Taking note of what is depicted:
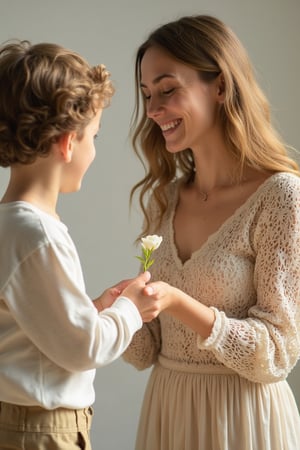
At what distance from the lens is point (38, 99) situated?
147 centimetres

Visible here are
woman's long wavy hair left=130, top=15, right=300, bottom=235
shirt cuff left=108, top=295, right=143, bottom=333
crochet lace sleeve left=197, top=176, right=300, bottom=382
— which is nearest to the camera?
shirt cuff left=108, top=295, right=143, bottom=333

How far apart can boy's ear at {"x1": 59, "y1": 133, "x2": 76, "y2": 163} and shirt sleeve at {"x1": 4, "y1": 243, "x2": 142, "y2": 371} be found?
192 mm

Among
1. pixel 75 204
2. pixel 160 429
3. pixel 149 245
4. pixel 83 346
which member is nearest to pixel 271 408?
pixel 160 429

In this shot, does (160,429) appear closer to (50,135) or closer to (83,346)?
(83,346)

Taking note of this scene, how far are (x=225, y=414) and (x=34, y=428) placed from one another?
2.02ft

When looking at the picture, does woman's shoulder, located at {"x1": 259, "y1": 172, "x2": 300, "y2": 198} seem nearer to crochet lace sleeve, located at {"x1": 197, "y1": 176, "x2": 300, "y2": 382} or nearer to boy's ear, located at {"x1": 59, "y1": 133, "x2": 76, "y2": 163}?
crochet lace sleeve, located at {"x1": 197, "y1": 176, "x2": 300, "y2": 382}

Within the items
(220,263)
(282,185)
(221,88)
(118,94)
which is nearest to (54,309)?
(220,263)

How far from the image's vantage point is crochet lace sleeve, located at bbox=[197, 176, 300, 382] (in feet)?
6.30

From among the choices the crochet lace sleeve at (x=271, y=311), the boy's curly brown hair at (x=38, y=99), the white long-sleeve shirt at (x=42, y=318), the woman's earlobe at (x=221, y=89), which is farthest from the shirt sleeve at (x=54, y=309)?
the woman's earlobe at (x=221, y=89)

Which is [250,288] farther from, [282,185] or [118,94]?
[118,94]

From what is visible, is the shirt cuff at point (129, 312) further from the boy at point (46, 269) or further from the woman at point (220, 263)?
the woman at point (220, 263)

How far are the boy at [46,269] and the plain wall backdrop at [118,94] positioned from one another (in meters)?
1.39

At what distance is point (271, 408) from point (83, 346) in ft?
2.49

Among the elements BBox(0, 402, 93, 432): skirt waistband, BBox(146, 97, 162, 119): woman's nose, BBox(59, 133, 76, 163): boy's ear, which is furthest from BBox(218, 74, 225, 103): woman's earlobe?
BBox(0, 402, 93, 432): skirt waistband
